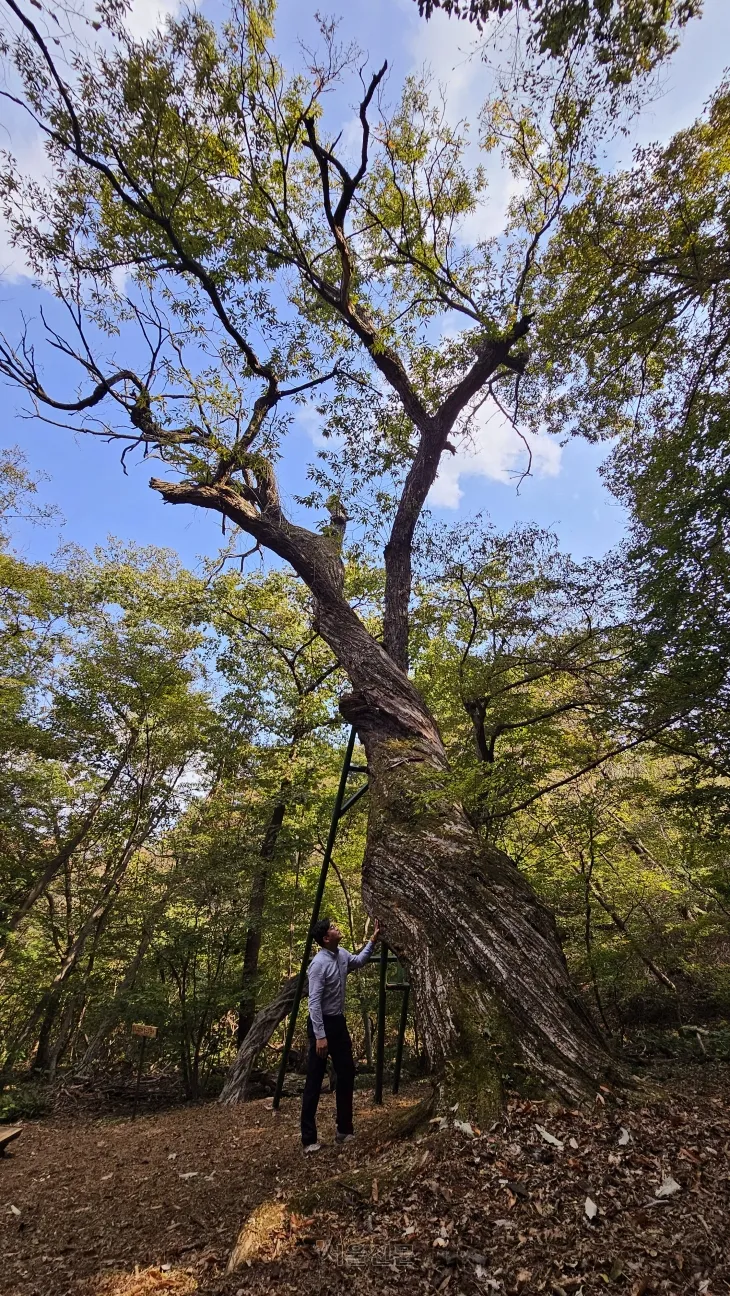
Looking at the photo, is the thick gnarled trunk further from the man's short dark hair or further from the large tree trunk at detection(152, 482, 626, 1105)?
the man's short dark hair

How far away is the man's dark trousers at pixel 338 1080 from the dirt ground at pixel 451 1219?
0.73 feet

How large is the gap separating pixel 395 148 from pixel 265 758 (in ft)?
30.6

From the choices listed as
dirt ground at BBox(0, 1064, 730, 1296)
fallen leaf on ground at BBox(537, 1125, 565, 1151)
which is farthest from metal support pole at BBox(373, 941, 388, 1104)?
fallen leaf on ground at BBox(537, 1125, 565, 1151)

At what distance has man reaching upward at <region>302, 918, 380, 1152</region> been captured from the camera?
338 cm

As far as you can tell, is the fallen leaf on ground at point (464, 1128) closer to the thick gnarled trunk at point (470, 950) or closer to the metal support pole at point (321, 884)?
the thick gnarled trunk at point (470, 950)

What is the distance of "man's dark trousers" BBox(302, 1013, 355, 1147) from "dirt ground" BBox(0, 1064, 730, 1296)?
22 centimetres

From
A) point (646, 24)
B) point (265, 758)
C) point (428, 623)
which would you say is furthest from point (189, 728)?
point (646, 24)

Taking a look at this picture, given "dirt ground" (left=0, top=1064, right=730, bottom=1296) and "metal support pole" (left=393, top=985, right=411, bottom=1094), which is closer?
"dirt ground" (left=0, top=1064, right=730, bottom=1296)

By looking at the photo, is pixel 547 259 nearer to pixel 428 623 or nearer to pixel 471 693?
pixel 428 623

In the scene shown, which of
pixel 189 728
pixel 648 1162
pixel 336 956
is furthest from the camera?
pixel 189 728

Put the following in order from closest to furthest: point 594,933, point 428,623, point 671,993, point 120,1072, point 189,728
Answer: point 671,993 → point 594,933 → point 428,623 → point 120,1072 → point 189,728

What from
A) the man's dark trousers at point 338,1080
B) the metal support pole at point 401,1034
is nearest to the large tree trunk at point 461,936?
the man's dark trousers at point 338,1080

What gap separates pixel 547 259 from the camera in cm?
725

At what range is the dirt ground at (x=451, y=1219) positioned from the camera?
162 centimetres
